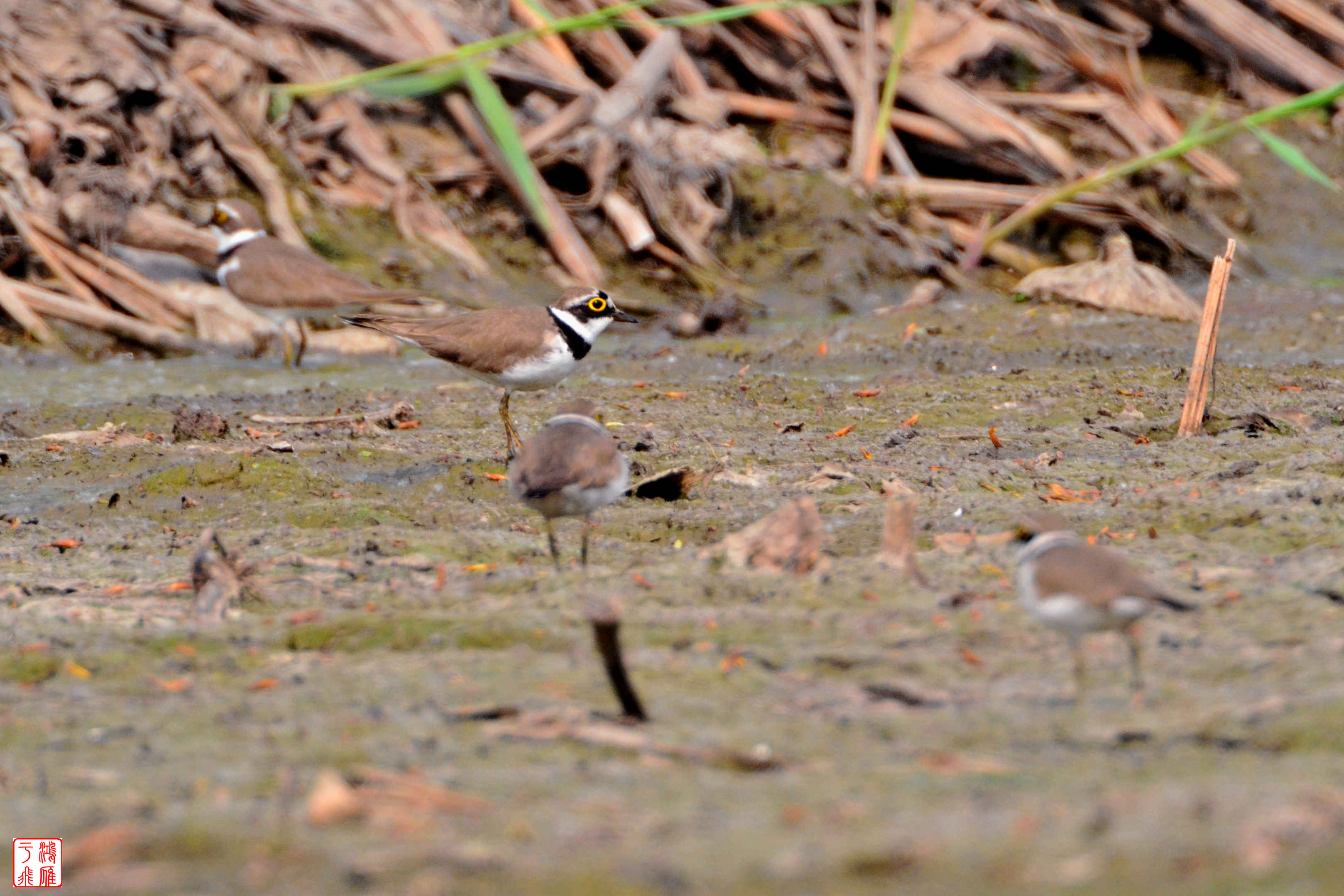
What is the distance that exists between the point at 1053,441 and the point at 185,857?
15.7ft

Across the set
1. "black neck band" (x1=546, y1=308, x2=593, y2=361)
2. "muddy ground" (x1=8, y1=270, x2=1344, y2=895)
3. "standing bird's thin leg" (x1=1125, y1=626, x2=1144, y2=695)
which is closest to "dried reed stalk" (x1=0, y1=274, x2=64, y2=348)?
"muddy ground" (x1=8, y1=270, x2=1344, y2=895)

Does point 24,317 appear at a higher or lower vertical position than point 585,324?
higher

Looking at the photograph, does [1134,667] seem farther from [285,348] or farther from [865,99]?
[865,99]

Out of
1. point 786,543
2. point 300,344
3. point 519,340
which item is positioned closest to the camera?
point 786,543

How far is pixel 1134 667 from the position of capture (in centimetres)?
335

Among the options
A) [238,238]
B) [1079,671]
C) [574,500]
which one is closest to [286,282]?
[238,238]

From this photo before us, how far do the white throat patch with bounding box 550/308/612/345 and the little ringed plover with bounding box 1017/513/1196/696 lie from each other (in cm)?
365

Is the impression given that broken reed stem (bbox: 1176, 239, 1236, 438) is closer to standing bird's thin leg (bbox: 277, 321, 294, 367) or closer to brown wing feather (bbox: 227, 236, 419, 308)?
brown wing feather (bbox: 227, 236, 419, 308)

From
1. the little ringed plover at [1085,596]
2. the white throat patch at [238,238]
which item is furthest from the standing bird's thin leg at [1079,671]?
the white throat patch at [238,238]

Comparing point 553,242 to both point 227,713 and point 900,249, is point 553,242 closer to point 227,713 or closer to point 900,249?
point 900,249

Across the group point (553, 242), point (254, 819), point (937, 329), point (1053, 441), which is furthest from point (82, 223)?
point (254, 819)

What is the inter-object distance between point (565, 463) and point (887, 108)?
8.26 metres

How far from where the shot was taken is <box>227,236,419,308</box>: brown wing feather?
355 inches

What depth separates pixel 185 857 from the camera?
7.90 feet
